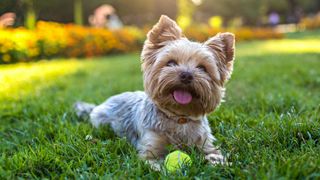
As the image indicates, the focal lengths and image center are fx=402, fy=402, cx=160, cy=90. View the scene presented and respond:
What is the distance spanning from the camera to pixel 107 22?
23.6 metres

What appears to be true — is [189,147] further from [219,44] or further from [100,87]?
[100,87]

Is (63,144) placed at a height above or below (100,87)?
above

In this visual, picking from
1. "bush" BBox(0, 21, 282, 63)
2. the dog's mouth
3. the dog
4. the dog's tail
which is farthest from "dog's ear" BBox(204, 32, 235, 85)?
"bush" BBox(0, 21, 282, 63)

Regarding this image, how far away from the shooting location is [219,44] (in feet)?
14.0

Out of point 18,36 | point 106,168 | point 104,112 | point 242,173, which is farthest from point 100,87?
point 18,36

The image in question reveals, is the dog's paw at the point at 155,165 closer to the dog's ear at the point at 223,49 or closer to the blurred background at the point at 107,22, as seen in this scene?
the dog's ear at the point at 223,49

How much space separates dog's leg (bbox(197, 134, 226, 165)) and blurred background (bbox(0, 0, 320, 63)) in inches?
407

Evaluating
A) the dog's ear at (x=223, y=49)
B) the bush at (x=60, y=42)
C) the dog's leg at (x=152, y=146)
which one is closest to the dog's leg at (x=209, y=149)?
the dog's leg at (x=152, y=146)

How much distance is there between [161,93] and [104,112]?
151cm

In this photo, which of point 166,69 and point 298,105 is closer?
point 166,69

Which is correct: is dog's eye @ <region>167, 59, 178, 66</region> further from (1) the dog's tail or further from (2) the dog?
Result: (1) the dog's tail

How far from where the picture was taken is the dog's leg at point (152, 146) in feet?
12.9

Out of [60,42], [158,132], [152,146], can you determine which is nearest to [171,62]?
[158,132]

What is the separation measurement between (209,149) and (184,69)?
0.86m
